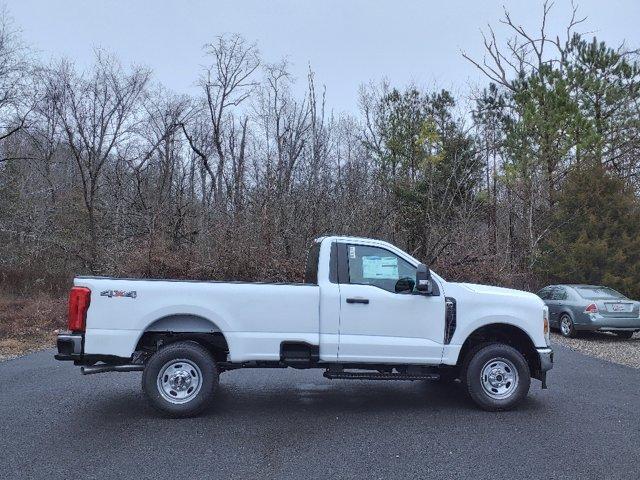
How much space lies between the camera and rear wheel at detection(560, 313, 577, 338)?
14.8 m

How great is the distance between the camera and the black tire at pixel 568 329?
48.5 ft

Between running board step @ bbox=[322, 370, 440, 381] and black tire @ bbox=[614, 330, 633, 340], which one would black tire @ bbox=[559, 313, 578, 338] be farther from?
running board step @ bbox=[322, 370, 440, 381]

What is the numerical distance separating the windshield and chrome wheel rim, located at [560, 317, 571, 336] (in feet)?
2.51

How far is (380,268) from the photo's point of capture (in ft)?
22.3

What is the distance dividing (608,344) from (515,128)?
49.8 feet

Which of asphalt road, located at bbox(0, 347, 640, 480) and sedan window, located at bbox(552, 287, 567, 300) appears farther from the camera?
sedan window, located at bbox(552, 287, 567, 300)

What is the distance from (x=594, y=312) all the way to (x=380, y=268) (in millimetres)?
9667

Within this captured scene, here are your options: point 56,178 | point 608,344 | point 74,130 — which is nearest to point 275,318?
point 608,344

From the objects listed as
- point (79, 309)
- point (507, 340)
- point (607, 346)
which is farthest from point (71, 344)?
point (607, 346)

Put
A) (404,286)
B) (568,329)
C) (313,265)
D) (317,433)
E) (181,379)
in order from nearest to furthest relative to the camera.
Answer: (317,433)
(181,379)
(404,286)
(313,265)
(568,329)

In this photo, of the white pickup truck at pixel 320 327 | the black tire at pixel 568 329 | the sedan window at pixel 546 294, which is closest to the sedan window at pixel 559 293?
the sedan window at pixel 546 294

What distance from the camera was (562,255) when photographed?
876 inches

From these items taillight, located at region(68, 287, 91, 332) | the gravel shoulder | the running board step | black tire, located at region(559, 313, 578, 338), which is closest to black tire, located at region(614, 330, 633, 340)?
the gravel shoulder

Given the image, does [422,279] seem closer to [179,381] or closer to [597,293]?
[179,381]
